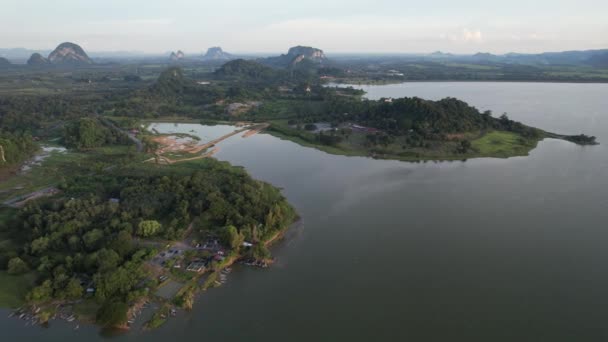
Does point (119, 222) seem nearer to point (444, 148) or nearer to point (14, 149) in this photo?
point (14, 149)

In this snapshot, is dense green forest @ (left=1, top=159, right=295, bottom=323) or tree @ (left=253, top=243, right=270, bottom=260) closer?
dense green forest @ (left=1, top=159, right=295, bottom=323)

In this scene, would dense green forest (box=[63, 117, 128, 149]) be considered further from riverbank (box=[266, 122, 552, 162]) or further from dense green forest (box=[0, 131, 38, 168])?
riverbank (box=[266, 122, 552, 162])

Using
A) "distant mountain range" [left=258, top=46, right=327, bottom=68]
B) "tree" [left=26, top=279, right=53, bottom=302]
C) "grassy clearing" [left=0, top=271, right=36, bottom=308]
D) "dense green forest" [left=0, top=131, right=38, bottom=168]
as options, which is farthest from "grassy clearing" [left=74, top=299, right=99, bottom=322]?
"distant mountain range" [left=258, top=46, right=327, bottom=68]

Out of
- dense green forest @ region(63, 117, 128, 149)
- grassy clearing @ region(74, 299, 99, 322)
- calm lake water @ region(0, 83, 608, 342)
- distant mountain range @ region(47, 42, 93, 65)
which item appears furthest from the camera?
distant mountain range @ region(47, 42, 93, 65)

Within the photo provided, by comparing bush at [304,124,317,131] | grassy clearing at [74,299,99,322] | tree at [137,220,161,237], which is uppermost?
→ bush at [304,124,317,131]

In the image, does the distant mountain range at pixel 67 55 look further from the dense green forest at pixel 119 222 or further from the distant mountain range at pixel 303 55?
the dense green forest at pixel 119 222

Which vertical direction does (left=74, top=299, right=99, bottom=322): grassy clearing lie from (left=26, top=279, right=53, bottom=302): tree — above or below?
below

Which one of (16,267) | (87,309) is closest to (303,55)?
(16,267)

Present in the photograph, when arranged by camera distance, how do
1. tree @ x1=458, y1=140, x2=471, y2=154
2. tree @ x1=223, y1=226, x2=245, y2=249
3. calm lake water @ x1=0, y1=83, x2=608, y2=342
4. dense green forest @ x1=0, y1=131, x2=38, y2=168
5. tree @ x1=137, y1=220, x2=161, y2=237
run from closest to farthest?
1. calm lake water @ x1=0, y1=83, x2=608, y2=342
2. tree @ x1=223, y1=226, x2=245, y2=249
3. tree @ x1=137, y1=220, x2=161, y2=237
4. dense green forest @ x1=0, y1=131, x2=38, y2=168
5. tree @ x1=458, y1=140, x2=471, y2=154
